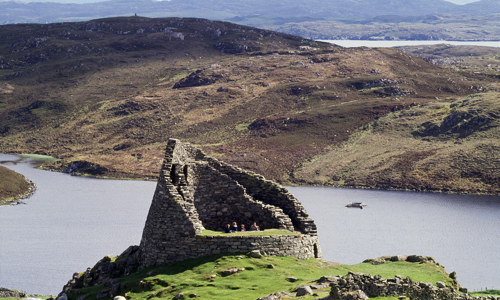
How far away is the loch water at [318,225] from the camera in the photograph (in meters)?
92.4

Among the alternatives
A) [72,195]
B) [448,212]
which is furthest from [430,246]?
[72,195]

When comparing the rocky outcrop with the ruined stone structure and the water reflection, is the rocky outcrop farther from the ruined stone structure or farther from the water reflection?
the water reflection

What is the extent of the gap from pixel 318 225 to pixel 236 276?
99.6 metres

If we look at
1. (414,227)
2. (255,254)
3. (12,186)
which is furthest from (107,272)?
(12,186)

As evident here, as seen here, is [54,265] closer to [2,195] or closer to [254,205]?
[254,205]

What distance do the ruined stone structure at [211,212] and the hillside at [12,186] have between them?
12614cm

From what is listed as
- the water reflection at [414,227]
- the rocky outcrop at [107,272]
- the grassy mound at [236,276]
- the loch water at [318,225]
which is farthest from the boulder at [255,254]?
the water reflection at [414,227]

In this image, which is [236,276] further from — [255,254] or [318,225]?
[318,225]

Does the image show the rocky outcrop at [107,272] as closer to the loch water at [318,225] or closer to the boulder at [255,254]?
the boulder at [255,254]

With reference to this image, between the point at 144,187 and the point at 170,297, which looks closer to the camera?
the point at 170,297

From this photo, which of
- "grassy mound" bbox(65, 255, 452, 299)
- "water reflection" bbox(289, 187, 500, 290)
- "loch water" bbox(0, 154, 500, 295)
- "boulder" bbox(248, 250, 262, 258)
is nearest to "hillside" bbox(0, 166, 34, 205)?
"loch water" bbox(0, 154, 500, 295)

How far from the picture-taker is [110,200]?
161 meters

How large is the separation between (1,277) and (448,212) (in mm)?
99745

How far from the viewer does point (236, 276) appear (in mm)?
29516
